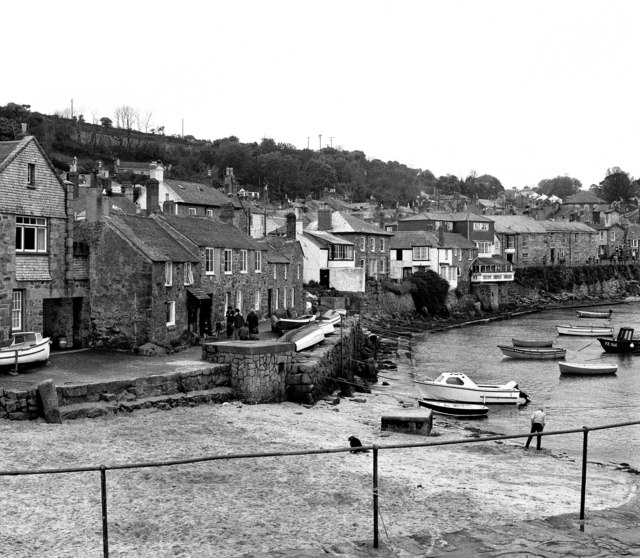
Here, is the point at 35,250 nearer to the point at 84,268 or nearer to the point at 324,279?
the point at 84,268

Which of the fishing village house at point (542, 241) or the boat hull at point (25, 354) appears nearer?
the boat hull at point (25, 354)

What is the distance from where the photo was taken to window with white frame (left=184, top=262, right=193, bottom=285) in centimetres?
3622

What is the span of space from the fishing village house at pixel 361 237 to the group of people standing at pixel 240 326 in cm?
3540

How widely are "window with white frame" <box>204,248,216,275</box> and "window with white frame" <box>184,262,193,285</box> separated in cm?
280

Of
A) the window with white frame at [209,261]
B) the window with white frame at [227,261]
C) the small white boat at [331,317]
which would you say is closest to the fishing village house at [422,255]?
the small white boat at [331,317]

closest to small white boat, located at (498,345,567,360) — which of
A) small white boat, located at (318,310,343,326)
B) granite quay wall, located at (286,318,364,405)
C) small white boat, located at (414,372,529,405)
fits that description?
granite quay wall, located at (286,318,364,405)

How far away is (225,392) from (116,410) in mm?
4346

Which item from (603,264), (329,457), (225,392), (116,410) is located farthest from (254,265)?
(603,264)

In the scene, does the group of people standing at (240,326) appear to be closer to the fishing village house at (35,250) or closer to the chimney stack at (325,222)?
the fishing village house at (35,250)

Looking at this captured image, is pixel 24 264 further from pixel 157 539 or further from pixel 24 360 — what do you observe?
pixel 157 539

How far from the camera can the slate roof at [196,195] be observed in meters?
78.1

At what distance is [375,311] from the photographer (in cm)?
7294

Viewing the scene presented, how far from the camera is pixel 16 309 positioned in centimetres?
2917

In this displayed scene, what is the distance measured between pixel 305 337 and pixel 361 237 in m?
43.8
